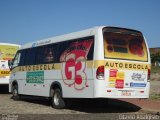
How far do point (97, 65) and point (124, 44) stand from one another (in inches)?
60.6

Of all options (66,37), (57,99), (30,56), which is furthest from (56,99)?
(30,56)

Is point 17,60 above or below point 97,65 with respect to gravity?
above

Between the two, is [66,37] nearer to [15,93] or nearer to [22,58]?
[22,58]

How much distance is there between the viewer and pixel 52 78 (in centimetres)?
1688

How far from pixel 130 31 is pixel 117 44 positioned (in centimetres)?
94

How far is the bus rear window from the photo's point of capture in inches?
561

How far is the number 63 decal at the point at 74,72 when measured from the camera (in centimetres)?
1462

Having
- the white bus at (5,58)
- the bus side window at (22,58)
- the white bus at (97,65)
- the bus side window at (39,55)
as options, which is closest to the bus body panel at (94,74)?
the white bus at (97,65)

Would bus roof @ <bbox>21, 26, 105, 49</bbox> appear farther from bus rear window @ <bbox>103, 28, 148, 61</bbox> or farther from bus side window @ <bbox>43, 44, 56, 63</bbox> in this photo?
bus rear window @ <bbox>103, 28, 148, 61</bbox>

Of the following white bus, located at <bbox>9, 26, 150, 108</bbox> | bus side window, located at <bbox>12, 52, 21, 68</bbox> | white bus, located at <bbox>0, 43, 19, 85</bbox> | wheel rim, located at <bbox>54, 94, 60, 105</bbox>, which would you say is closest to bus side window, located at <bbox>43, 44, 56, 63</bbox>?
white bus, located at <bbox>9, 26, 150, 108</bbox>

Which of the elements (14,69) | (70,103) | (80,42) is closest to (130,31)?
(80,42)

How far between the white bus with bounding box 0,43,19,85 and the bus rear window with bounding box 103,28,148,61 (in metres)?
11.2

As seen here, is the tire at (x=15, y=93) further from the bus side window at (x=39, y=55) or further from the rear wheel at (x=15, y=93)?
the bus side window at (x=39, y=55)

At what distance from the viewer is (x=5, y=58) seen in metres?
24.4
